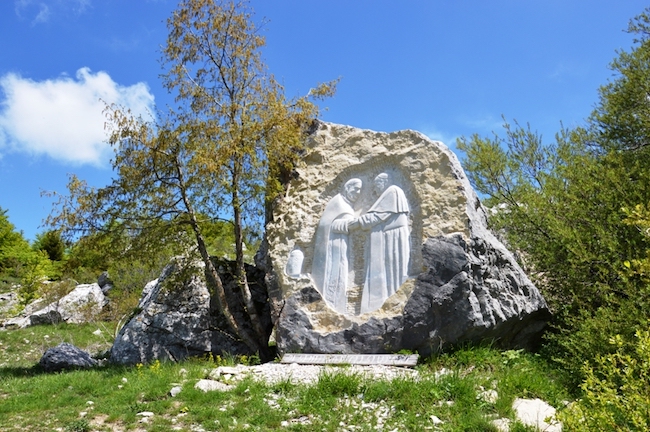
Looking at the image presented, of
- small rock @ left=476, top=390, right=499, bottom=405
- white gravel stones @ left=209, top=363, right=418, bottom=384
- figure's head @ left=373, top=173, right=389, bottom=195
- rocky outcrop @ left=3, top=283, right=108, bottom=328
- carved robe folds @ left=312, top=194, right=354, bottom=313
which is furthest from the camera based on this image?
rocky outcrop @ left=3, top=283, right=108, bottom=328

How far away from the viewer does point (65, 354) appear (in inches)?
463

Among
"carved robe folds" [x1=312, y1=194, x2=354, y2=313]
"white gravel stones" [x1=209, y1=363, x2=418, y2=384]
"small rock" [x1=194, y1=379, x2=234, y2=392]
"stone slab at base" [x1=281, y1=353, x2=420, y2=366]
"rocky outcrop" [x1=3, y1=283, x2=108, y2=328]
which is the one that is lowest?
"small rock" [x1=194, y1=379, x2=234, y2=392]

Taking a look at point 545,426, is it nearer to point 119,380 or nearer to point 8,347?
point 119,380

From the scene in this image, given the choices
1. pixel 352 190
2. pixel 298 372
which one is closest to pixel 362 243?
pixel 352 190

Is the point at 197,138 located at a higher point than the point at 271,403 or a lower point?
higher

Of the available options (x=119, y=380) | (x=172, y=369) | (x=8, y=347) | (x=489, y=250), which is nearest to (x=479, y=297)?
(x=489, y=250)

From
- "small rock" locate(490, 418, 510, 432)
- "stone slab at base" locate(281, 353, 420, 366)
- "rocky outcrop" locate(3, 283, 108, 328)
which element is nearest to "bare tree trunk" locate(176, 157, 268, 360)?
"stone slab at base" locate(281, 353, 420, 366)

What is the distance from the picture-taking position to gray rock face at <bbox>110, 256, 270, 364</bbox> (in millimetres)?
11328

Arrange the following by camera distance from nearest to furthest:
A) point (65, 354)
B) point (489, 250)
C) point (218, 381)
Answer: point (218, 381)
point (489, 250)
point (65, 354)

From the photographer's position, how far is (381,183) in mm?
10367

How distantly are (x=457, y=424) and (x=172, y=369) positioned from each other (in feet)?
15.8

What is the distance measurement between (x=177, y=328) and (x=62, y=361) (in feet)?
7.86

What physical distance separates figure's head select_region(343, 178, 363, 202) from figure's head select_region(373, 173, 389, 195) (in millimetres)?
345

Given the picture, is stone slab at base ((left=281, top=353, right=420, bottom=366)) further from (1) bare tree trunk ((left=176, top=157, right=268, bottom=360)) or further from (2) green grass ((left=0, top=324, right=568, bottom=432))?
(1) bare tree trunk ((left=176, top=157, right=268, bottom=360))
